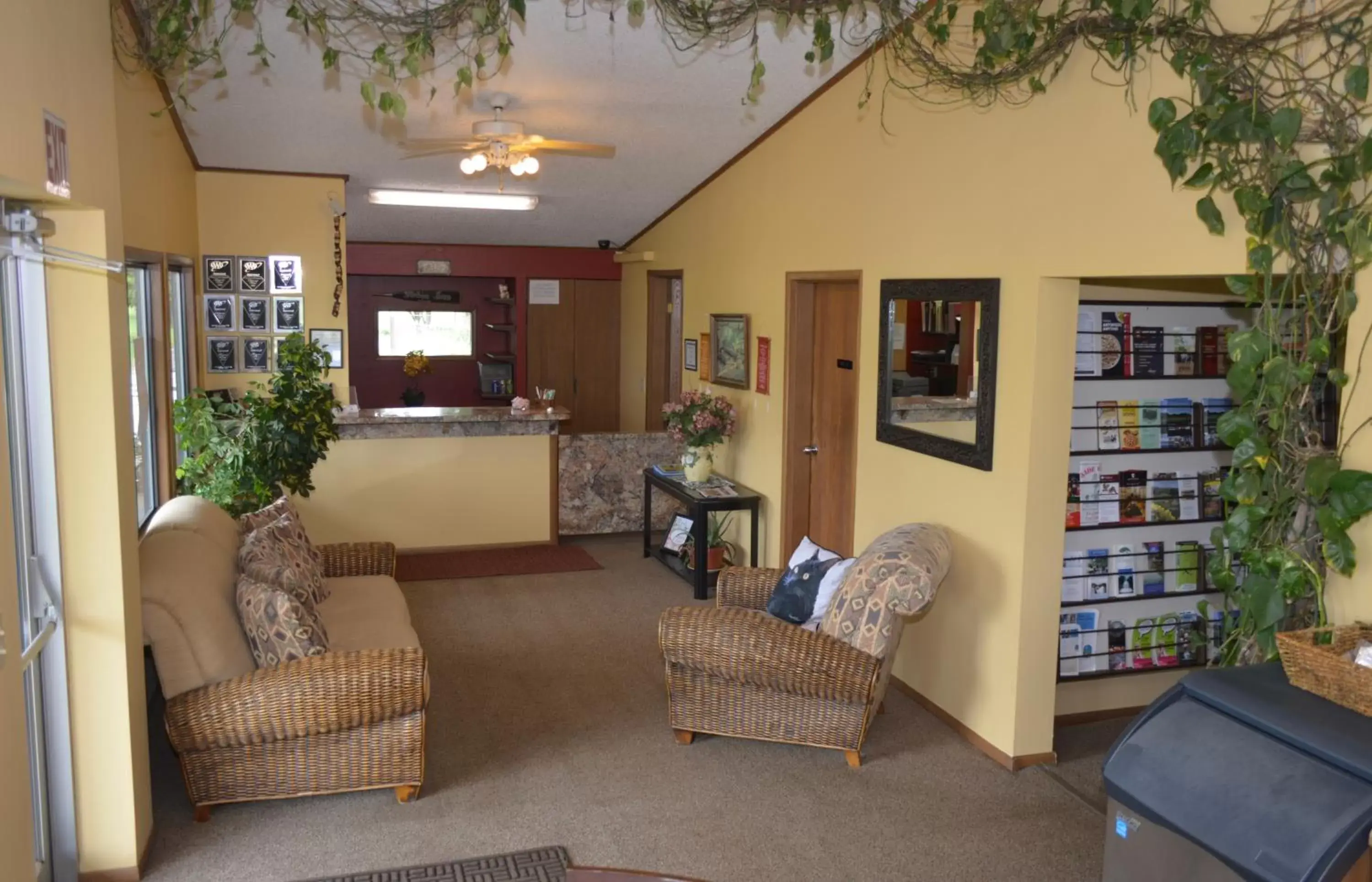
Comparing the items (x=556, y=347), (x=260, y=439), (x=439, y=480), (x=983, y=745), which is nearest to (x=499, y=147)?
(x=260, y=439)

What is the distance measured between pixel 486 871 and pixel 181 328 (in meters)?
4.41

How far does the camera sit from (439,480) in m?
A: 7.56

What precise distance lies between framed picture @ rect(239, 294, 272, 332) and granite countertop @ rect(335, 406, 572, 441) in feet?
2.56

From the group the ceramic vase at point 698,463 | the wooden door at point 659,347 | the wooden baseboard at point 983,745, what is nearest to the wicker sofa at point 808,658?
the wooden baseboard at point 983,745

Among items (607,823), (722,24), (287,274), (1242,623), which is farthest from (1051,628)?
(287,274)

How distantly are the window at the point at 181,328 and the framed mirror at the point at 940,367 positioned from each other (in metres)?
4.00

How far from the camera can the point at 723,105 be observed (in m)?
6.24

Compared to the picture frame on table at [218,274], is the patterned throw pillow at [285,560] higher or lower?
lower

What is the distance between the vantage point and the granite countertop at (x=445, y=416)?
729 centimetres

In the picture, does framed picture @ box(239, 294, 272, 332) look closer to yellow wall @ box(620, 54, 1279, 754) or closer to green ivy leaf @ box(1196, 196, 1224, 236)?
yellow wall @ box(620, 54, 1279, 754)

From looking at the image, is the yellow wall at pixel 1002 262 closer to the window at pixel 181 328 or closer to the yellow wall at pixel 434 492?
the yellow wall at pixel 434 492

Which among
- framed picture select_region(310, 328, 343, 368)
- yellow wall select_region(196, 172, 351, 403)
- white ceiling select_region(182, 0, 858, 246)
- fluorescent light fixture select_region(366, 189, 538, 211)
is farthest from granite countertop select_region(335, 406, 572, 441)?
white ceiling select_region(182, 0, 858, 246)

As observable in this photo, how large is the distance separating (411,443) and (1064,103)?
15.9ft

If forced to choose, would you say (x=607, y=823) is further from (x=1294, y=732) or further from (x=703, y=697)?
(x=1294, y=732)
